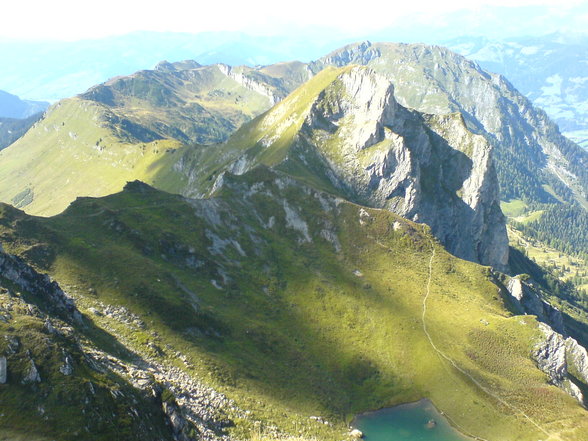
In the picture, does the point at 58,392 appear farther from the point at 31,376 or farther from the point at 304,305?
the point at 304,305

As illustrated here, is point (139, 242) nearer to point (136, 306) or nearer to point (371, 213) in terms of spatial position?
point (136, 306)

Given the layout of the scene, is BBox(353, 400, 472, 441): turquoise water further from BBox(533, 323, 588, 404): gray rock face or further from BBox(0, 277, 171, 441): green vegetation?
BBox(0, 277, 171, 441): green vegetation

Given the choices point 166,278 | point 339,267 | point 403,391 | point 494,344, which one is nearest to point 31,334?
point 166,278

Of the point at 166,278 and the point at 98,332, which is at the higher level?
the point at 98,332

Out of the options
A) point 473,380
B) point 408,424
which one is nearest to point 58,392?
point 408,424

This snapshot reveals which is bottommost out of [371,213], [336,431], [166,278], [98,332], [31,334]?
[336,431]

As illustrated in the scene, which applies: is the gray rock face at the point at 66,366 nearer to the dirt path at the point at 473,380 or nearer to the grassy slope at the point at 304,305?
the grassy slope at the point at 304,305
